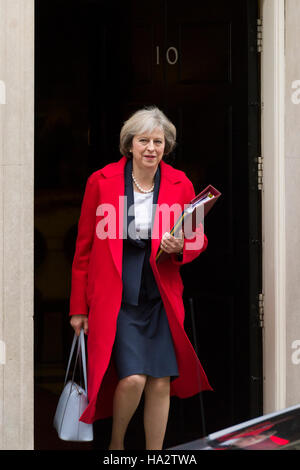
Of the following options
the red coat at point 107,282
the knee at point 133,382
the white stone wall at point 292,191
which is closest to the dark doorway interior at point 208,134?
the white stone wall at point 292,191

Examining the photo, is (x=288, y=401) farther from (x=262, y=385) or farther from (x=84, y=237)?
(x=84, y=237)

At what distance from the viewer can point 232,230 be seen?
5.15 meters

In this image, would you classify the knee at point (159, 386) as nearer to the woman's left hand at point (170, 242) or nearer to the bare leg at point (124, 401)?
the bare leg at point (124, 401)

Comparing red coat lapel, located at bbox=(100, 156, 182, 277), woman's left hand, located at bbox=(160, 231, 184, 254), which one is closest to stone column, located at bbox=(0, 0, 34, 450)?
red coat lapel, located at bbox=(100, 156, 182, 277)

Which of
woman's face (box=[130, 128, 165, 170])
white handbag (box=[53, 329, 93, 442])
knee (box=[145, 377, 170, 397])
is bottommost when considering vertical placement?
white handbag (box=[53, 329, 93, 442])

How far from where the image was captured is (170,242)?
387 centimetres

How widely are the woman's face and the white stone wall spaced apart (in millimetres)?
975

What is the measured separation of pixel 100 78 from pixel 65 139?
2802mm

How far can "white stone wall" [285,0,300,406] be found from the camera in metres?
4.60

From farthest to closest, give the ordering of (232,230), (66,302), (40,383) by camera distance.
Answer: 1. (66,302)
2. (40,383)
3. (232,230)

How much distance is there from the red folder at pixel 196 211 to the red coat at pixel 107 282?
0.45 feet

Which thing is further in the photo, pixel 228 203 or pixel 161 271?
pixel 228 203

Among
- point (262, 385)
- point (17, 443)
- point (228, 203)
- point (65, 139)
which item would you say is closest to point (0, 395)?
point (17, 443)

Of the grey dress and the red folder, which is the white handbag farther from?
the red folder
